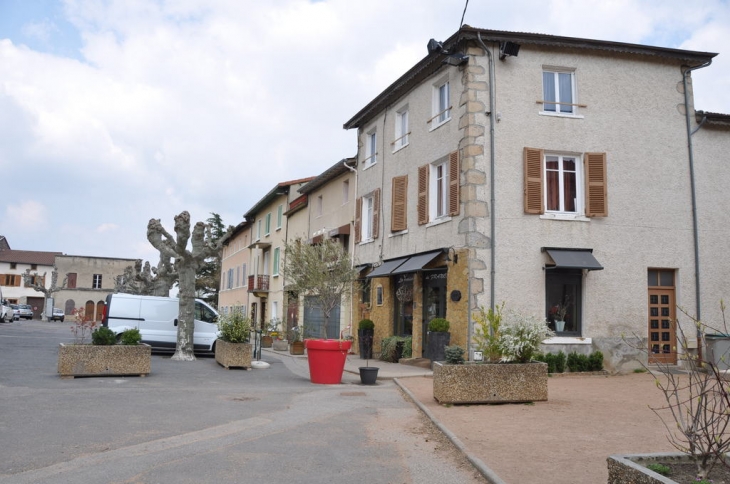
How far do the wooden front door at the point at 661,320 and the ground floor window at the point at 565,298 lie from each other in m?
2.14

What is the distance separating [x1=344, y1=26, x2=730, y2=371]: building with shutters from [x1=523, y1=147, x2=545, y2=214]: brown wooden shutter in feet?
0.09

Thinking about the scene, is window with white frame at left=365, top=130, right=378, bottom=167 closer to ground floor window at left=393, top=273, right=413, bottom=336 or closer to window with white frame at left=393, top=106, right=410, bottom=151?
window with white frame at left=393, top=106, right=410, bottom=151

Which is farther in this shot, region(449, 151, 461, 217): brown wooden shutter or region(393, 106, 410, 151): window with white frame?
region(393, 106, 410, 151): window with white frame

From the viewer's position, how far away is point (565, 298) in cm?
1558

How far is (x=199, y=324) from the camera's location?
63.9ft

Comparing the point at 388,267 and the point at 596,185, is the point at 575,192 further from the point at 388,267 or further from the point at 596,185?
the point at 388,267

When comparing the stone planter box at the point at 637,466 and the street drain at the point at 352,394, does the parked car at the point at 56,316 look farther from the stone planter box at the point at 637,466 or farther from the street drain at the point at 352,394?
the stone planter box at the point at 637,466

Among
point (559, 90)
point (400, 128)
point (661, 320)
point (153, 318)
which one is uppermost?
point (400, 128)

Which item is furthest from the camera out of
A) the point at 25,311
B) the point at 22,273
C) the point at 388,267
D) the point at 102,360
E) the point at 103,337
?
the point at 22,273

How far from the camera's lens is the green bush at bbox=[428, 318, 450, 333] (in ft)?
51.7

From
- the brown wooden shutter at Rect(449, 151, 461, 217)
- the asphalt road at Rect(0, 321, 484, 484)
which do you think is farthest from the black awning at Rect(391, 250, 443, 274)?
the asphalt road at Rect(0, 321, 484, 484)

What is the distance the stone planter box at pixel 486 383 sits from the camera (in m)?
9.72

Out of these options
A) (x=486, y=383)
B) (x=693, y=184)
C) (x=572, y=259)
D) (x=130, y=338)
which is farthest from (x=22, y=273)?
(x=486, y=383)

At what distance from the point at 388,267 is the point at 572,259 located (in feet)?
18.8
